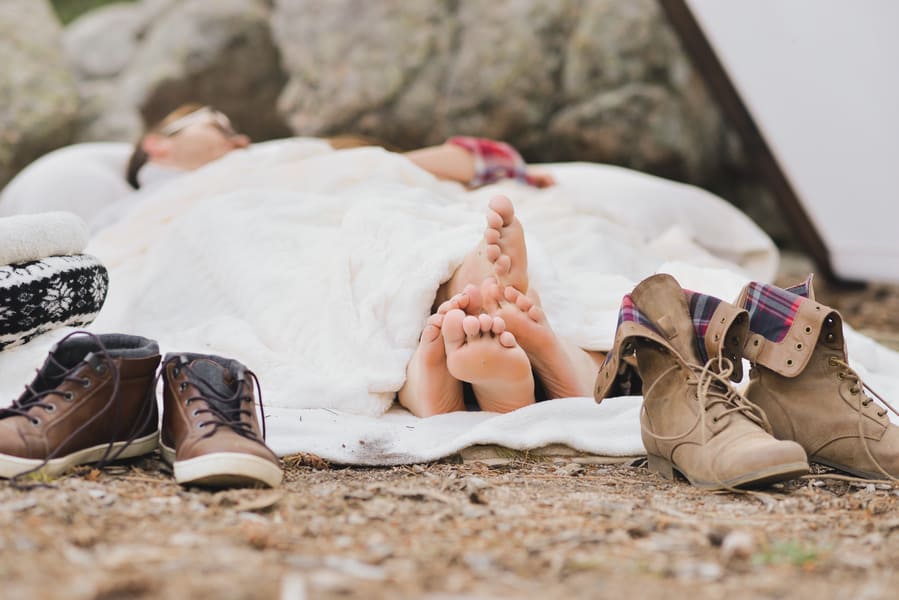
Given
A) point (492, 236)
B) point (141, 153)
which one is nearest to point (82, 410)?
point (492, 236)

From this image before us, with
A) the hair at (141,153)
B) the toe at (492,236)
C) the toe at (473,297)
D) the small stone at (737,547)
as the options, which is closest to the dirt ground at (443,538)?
the small stone at (737,547)

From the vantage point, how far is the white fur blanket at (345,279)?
1.28m

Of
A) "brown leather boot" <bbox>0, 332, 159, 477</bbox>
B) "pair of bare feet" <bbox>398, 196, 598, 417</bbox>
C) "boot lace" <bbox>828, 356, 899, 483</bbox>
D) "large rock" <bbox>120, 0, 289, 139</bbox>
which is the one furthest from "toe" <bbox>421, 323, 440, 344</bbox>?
"large rock" <bbox>120, 0, 289, 139</bbox>

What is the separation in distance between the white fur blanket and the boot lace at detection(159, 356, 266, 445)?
0.13 meters

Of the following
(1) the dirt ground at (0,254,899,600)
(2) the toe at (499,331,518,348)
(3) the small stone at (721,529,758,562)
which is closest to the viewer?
(1) the dirt ground at (0,254,899,600)

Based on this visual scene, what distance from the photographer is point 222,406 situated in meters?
1.09

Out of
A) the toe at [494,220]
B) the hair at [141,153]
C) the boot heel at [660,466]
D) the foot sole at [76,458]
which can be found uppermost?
the toe at [494,220]

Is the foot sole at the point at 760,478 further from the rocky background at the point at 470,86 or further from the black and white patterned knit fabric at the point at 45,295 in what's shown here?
the rocky background at the point at 470,86

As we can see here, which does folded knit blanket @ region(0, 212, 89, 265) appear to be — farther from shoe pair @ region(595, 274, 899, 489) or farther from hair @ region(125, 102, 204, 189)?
hair @ region(125, 102, 204, 189)

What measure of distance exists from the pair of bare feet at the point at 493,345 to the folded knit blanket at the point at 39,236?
22.5 inches

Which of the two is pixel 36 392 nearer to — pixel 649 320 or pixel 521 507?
pixel 521 507

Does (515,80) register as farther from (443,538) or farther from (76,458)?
(443,538)

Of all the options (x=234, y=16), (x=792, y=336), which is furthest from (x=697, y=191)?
(x=234, y=16)

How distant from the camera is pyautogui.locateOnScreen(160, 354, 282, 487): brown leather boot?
3.25 ft
